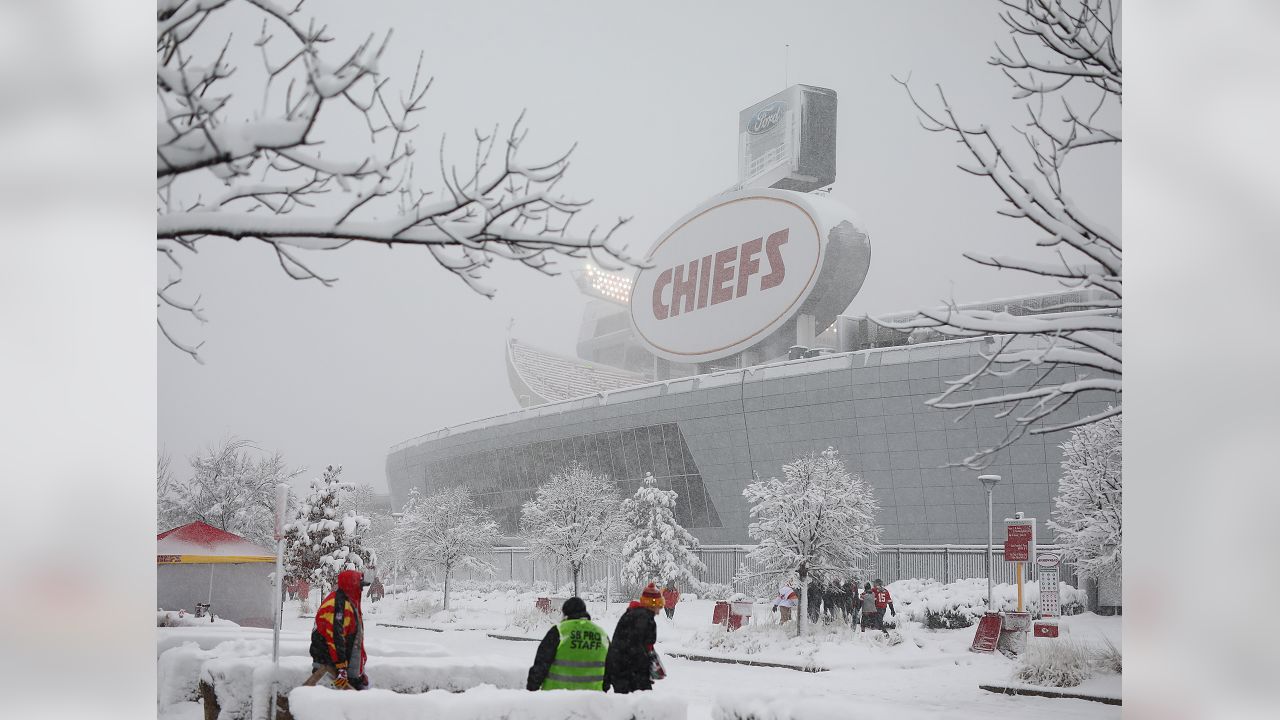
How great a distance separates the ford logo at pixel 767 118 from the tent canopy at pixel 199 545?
23.2ft

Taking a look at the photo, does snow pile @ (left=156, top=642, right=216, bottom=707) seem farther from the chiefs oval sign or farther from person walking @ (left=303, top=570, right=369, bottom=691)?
the chiefs oval sign

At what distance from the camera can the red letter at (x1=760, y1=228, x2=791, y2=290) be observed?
1617 cm

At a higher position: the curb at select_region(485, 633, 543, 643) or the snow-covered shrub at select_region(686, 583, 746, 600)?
the snow-covered shrub at select_region(686, 583, 746, 600)

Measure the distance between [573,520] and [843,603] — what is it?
124 inches

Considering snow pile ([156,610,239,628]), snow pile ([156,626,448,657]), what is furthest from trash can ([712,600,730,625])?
snow pile ([156,610,239,628])

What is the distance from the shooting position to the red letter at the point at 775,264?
16172mm

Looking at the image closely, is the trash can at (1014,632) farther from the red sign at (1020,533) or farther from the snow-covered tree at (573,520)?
the snow-covered tree at (573,520)

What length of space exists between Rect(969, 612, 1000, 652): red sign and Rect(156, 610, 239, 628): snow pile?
7.00m

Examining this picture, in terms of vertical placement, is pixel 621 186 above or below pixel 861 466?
above

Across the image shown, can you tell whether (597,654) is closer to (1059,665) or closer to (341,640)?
(341,640)

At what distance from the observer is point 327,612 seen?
20.3 ft
